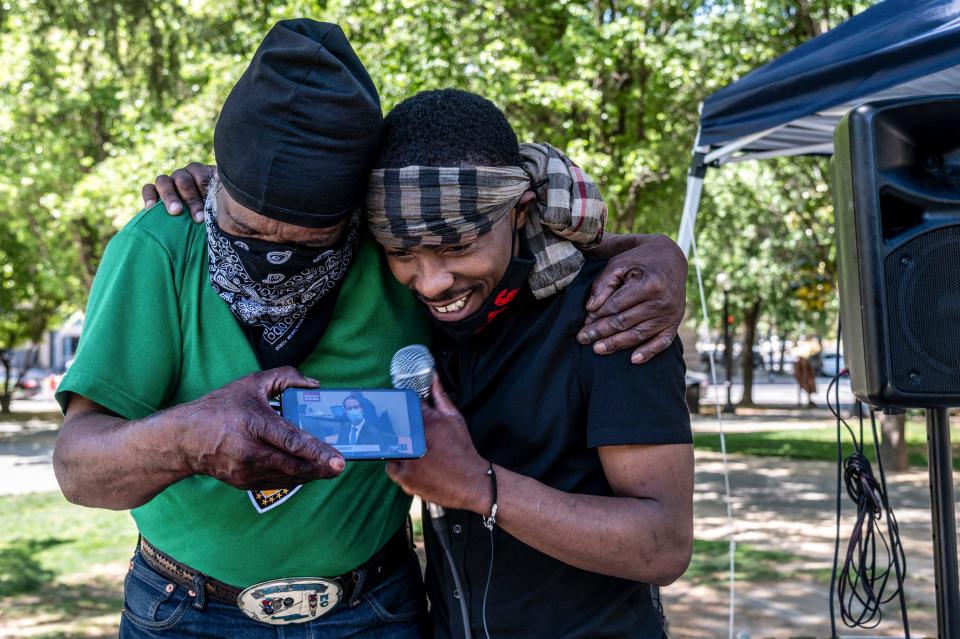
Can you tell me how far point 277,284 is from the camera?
186 cm

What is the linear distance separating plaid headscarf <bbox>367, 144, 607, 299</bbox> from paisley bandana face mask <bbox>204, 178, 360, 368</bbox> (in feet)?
0.40

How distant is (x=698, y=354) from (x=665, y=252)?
4132 centimetres

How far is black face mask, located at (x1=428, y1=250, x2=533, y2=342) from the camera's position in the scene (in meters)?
1.92

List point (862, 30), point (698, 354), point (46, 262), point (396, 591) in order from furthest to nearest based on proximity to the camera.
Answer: point (698, 354) → point (46, 262) → point (862, 30) → point (396, 591)

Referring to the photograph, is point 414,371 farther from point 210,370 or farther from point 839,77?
point 839,77

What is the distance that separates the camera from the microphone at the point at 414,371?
1798 millimetres

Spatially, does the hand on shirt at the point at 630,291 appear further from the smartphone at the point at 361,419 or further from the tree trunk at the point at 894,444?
the tree trunk at the point at 894,444

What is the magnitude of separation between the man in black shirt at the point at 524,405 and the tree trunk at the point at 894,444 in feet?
35.1

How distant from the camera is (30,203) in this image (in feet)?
58.0

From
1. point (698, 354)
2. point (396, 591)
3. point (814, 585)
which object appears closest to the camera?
point (396, 591)

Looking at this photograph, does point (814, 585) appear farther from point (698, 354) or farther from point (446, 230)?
point (698, 354)

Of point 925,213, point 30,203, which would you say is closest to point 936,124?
point 925,213

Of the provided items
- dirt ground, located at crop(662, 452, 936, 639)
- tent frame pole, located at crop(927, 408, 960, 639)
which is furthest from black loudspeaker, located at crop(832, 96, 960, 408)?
dirt ground, located at crop(662, 452, 936, 639)

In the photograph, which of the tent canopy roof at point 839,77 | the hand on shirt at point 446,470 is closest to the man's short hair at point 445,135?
the hand on shirt at point 446,470
